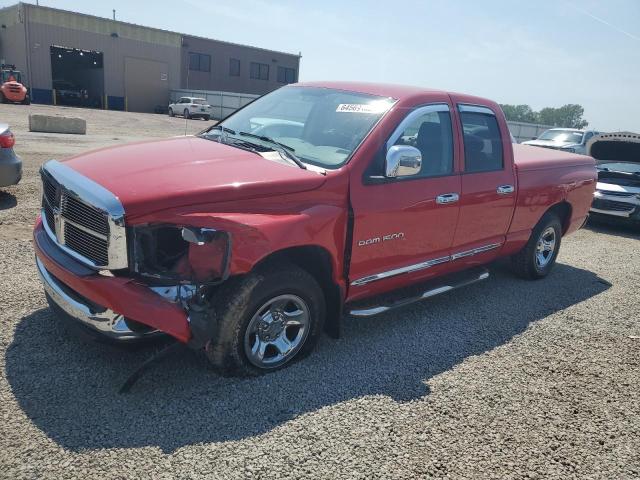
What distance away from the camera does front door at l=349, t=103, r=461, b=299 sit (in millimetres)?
3580

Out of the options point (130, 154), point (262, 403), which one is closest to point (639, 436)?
point (262, 403)

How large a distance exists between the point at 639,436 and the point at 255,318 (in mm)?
2578

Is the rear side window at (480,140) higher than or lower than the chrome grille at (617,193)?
higher

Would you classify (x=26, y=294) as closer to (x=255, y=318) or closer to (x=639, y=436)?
(x=255, y=318)

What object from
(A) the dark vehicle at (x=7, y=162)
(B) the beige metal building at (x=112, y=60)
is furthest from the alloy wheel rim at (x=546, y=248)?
(B) the beige metal building at (x=112, y=60)

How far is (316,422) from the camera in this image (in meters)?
2.96

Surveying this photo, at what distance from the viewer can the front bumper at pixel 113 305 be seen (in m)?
2.72

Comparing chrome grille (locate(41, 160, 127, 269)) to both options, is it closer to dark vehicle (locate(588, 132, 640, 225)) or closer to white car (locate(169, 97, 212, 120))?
dark vehicle (locate(588, 132, 640, 225))

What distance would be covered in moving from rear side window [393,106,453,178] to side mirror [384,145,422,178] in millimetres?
336

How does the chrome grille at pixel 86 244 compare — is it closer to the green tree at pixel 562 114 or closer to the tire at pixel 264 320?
the tire at pixel 264 320

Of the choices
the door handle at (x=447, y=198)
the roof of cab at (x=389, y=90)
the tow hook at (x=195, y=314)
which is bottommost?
the tow hook at (x=195, y=314)

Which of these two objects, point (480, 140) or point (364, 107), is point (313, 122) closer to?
point (364, 107)

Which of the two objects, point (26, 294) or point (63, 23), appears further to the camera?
point (63, 23)

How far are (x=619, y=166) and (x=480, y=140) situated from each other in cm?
676
